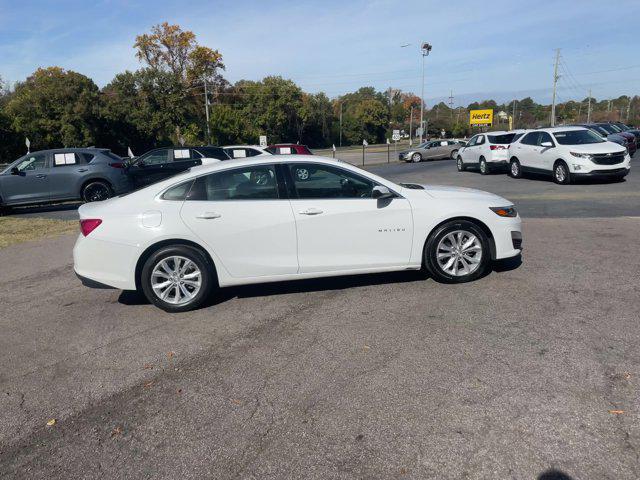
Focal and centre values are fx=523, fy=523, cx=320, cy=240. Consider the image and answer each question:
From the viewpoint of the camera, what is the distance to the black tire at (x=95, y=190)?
1400 cm

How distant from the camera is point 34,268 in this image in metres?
7.92

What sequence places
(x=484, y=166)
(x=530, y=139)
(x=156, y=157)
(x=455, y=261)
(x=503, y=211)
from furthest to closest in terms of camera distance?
1. (x=484, y=166)
2. (x=530, y=139)
3. (x=156, y=157)
4. (x=503, y=211)
5. (x=455, y=261)

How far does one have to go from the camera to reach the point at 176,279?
17.7ft

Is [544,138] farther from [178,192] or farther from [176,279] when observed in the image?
[176,279]

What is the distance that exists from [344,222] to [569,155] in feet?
39.5

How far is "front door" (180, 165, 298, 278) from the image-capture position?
539 centimetres

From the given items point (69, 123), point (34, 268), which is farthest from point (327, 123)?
point (34, 268)

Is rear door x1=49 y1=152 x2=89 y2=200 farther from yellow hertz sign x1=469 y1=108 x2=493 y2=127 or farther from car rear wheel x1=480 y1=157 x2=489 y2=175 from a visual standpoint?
yellow hertz sign x1=469 y1=108 x2=493 y2=127

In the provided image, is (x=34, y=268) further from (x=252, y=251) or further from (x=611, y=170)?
(x=611, y=170)

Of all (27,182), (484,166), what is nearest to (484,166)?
(484,166)

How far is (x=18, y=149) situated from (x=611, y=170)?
46404 mm

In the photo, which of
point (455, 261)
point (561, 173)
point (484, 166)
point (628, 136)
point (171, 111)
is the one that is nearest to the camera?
point (455, 261)

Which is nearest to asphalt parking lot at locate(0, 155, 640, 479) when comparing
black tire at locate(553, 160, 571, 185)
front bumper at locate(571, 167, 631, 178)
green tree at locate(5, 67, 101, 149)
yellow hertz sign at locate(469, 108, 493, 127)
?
front bumper at locate(571, 167, 631, 178)

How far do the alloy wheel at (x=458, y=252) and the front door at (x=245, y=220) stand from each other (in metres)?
1.66
